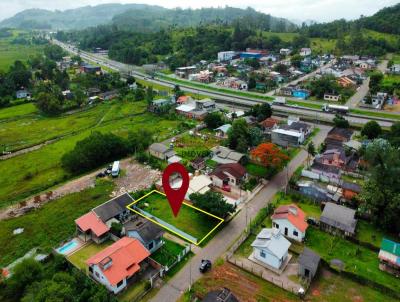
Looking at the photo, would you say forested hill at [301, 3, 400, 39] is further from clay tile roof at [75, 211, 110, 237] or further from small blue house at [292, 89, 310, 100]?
clay tile roof at [75, 211, 110, 237]

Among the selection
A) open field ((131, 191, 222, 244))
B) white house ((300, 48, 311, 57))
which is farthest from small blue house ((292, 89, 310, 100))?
white house ((300, 48, 311, 57))

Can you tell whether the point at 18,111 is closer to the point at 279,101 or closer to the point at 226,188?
the point at 226,188

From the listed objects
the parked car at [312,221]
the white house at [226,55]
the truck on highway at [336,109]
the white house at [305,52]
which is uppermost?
the white house at [305,52]

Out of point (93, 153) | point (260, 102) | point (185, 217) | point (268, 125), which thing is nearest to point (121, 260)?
point (185, 217)

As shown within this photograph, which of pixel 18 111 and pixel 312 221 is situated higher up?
pixel 312 221

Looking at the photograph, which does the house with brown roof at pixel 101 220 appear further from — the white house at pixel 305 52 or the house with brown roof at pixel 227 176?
the white house at pixel 305 52

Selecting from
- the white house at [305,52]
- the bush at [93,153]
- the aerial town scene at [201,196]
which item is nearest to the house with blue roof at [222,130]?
the aerial town scene at [201,196]
